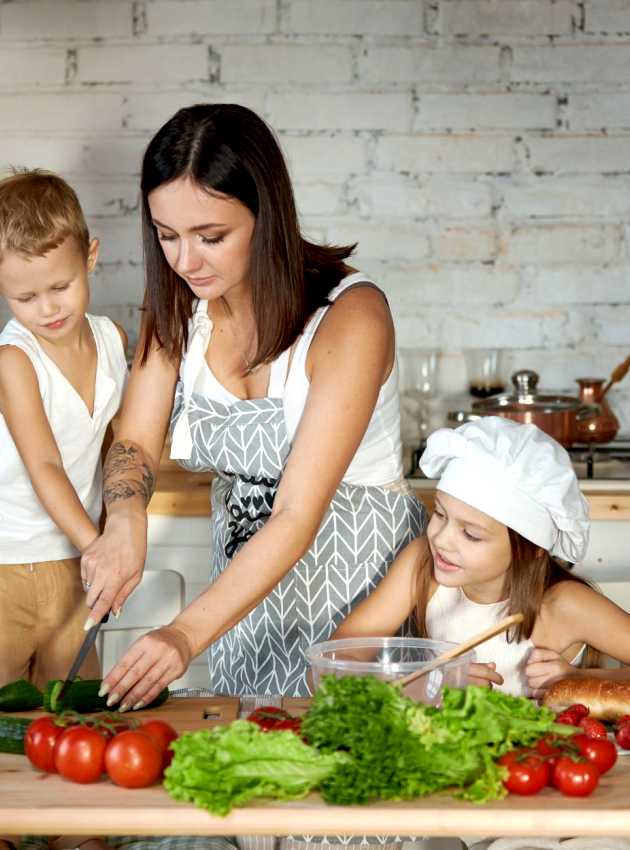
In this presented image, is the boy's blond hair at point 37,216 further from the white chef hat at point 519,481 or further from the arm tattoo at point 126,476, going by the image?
the white chef hat at point 519,481

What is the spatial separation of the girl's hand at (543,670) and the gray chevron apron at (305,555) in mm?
342

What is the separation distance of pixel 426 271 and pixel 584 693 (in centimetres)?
182

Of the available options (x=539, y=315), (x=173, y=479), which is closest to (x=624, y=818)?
(x=173, y=479)

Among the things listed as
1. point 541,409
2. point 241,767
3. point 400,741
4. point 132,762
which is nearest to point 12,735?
point 132,762

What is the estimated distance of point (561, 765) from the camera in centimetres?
120

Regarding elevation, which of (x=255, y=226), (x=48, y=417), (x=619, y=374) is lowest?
(x=48, y=417)

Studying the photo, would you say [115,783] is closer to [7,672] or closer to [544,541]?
[544,541]

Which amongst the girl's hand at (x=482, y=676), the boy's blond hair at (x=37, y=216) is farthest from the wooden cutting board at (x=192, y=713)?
the boy's blond hair at (x=37, y=216)

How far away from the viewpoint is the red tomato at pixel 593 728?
1.38 m

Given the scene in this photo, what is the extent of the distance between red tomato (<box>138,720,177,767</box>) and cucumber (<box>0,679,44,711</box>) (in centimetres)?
30

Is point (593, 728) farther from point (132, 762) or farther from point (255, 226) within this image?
point (255, 226)

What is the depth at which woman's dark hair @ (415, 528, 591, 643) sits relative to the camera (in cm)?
193

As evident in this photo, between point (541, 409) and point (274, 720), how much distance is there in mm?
1614

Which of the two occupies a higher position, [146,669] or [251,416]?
[251,416]
